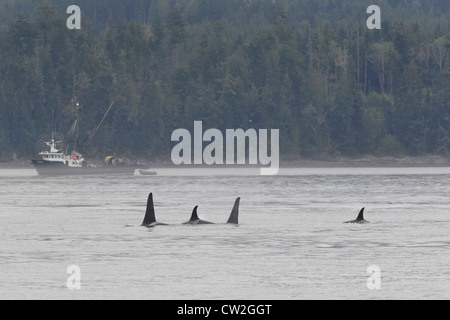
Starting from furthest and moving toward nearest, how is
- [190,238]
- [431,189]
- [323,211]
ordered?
[431,189] → [323,211] → [190,238]

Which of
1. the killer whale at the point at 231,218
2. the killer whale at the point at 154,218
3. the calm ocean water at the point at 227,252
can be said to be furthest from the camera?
the killer whale at the point at 231,218

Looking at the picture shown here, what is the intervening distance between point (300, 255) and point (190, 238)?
10845 mm

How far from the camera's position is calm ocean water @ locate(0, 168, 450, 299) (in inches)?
1567

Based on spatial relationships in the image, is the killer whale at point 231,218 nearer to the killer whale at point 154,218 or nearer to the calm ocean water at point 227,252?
the killer whale at point 154,218

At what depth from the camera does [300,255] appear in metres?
50.8

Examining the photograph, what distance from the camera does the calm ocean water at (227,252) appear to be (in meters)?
39.8

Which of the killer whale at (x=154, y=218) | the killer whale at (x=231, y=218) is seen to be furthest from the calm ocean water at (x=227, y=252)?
the killer whale at (x=154, y=218)

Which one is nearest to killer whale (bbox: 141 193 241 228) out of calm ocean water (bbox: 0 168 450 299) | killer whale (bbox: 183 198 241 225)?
killer whale (bbox: 183 198 241 225)

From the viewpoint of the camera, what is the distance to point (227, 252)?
2041 inches

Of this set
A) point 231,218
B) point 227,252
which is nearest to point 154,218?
point 231,218
